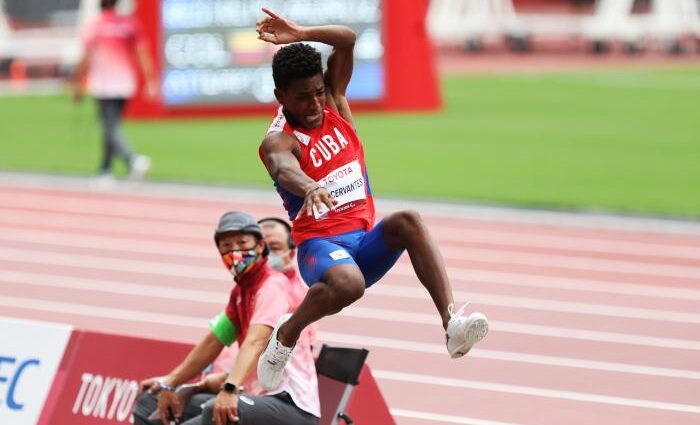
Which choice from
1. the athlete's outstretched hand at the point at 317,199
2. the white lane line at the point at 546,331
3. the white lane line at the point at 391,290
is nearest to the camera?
the athlete's outstretched hand at the point at 317,199

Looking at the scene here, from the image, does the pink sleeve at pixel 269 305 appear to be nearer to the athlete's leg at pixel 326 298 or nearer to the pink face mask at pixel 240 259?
the pink face mask at pixel 240 259

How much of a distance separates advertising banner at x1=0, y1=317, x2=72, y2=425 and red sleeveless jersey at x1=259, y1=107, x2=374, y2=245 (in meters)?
1.38

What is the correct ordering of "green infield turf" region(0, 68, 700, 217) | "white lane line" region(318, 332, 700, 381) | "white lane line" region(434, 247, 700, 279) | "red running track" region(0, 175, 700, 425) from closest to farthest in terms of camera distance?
"red running track" region(0, 175, 700, 425)
"white lane line" region(318, 332, 700, 381)
"white lane line" region(434, 247, 700, 279)
"green infield turf" region(0, 68, 700, 217)

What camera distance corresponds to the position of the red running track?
8062 mm

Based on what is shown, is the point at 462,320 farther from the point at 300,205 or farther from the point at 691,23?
the point at 691,23

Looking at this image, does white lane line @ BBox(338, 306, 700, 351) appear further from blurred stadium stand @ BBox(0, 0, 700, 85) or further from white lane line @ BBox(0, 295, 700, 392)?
blurred stadium stand @ BBox(0, 0, 700, 85)

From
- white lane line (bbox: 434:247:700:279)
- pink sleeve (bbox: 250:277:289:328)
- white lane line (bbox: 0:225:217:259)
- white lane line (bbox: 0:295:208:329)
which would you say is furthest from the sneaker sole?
white lane line (bbox: 0:225:217:259)

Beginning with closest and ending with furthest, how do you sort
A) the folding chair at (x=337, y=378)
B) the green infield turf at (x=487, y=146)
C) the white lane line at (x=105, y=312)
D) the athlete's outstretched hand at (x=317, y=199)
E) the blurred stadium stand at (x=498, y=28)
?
the athlete's outstretched hand at (x=317, y=199)
the folding chair at (x=337, y=378)
the white lane line at (x=105, y=312)
the green infield turf at (x=487, y=146)
the blurred stadium stand at (x=498, y=28)

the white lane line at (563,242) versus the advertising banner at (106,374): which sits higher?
the advertising banner at (106,374)

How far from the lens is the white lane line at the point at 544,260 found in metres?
11.5

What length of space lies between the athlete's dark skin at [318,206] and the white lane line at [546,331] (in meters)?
3.58

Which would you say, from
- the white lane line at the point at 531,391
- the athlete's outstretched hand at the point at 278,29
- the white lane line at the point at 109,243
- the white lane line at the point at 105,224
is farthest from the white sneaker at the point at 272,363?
the white lane line at the point at 105,224

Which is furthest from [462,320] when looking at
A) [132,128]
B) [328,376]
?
[132,128]

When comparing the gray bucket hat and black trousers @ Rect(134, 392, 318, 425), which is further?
the gray bucket hat
